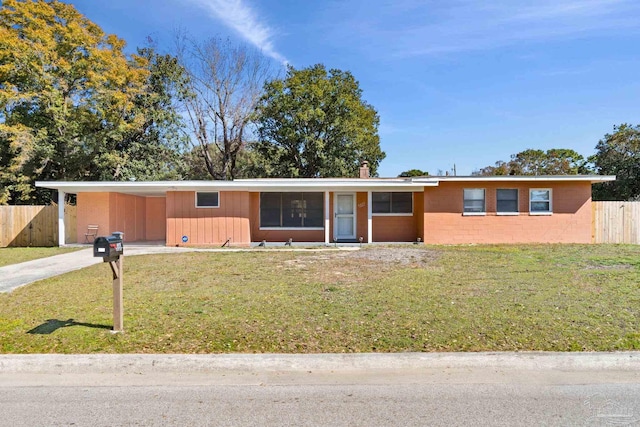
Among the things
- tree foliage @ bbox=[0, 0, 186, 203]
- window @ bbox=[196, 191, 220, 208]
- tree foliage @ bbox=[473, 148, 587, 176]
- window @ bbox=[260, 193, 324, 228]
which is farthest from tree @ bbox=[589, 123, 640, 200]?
tree foliage @ bbox=[0, 0, 186, 203]

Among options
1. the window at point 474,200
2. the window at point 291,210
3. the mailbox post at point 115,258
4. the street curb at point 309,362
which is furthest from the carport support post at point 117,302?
the window at point 474,200

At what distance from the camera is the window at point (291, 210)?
17250 millimetres

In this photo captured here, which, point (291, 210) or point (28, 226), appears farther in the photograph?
point (291, 210)

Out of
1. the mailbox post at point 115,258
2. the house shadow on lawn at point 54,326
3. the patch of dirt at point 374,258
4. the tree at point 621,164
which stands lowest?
the house shadow on lawn at point 54,326

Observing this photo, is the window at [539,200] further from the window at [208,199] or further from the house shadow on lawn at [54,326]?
the house shadow on lawn at [54,326]

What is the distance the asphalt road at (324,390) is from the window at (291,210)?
1297cm

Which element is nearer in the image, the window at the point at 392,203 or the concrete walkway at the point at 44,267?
the concrete walkway at the point at 44,267

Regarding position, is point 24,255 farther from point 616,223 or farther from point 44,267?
point 616,223

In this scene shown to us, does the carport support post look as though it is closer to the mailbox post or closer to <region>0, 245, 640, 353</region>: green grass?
the mailbox post

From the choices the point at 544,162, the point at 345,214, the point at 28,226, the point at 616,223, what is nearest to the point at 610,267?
the point at 616,223

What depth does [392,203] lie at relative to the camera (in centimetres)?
1742

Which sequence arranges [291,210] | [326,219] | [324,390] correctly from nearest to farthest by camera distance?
[324,390] < [326,219] < [291,210]

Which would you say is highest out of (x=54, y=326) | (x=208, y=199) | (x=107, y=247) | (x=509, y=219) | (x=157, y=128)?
(x=157, y=128)

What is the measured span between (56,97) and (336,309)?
2253 centimetres
